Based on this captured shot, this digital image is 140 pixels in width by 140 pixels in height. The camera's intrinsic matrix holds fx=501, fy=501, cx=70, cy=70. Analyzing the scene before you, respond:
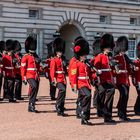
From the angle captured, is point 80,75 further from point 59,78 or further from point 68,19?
point 68,19

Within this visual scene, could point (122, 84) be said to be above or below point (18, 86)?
above

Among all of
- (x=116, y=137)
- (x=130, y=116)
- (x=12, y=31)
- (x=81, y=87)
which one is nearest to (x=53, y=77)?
(x=81, y=87)

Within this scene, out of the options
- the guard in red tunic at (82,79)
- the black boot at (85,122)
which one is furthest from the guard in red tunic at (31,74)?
the black boot at (85,122)

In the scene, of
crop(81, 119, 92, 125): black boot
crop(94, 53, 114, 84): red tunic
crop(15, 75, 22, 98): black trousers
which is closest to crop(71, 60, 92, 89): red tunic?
crop(94, 53, 114, 84): red tunic

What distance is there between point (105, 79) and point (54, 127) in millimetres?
1547

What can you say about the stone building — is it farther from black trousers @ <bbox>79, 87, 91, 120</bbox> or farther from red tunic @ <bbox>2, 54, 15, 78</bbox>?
black trousers @ <bbox>79, 87, 91, 120</bbox>

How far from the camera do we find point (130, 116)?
35.5 feet

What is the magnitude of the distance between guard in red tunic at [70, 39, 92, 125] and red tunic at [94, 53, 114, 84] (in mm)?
234

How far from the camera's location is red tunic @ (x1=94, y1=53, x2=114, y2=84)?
32.4 feet

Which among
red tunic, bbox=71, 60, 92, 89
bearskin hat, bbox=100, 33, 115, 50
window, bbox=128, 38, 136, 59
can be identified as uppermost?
window, bbox=128, 38, 136, 59

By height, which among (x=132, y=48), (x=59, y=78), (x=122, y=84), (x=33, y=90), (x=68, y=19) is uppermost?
(x=68, y=19)

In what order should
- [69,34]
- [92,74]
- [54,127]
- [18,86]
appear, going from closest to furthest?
[54,127] < [92,74] < [18,86] < [69,34]

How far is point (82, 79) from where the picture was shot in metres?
9.64

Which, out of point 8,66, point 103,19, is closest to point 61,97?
point 8,66
